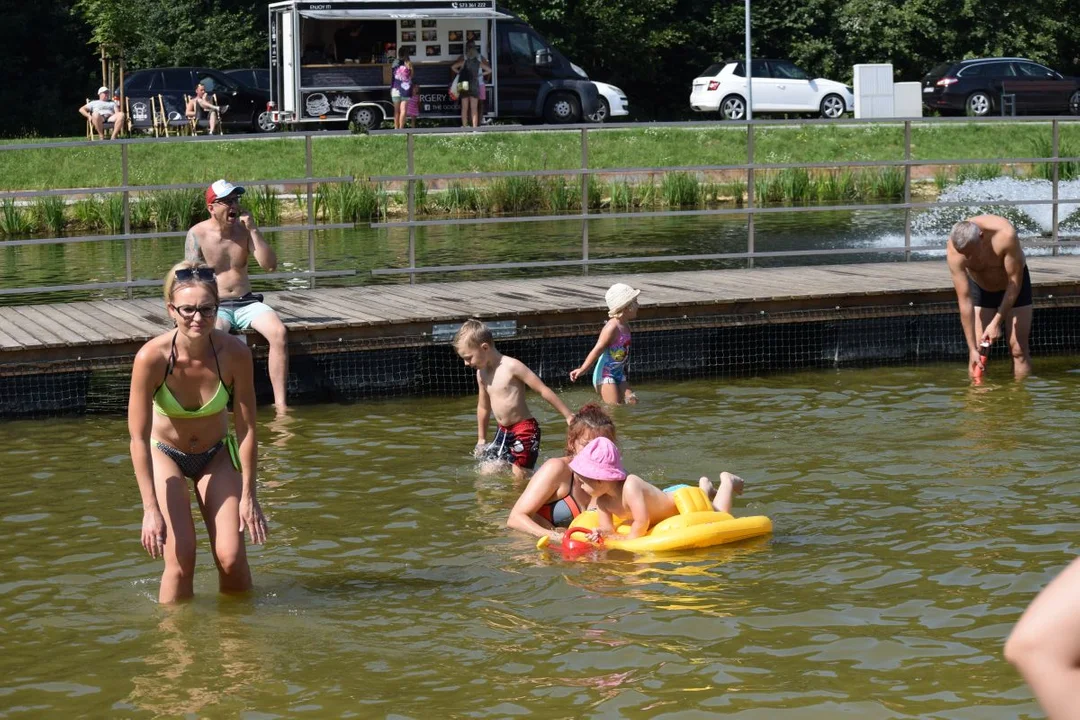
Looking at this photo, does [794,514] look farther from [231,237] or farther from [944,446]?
[231,237]

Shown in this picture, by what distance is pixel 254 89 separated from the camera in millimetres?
32844

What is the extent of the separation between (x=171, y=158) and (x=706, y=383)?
16529 mm

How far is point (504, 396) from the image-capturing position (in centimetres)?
885

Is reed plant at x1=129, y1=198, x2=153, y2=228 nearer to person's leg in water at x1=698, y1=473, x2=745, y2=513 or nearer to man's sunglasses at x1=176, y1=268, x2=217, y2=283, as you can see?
person's leg in water at x1=698, y1=473, x2=745, y2=513

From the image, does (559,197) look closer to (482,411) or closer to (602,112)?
(482,411)

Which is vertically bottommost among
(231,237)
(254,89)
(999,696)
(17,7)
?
(999,696)

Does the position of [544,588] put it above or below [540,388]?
below

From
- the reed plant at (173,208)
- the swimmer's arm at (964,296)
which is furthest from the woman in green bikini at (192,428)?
the reed plant at (173,208)

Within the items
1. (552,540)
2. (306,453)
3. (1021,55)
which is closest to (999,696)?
(552,540)

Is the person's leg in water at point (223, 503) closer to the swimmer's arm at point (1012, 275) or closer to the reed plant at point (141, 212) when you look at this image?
the swimmer's arm at point (1012, 275)

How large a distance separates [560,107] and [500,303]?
64.0ft

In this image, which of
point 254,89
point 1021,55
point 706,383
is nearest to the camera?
point 706,383

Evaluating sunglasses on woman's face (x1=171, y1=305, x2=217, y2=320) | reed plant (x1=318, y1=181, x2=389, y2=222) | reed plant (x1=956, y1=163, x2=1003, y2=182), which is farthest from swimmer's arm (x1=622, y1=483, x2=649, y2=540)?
reed plant (x1=956, y1=163, x2=1003, y2=182)

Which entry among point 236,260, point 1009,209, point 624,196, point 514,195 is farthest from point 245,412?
point 1009,209
